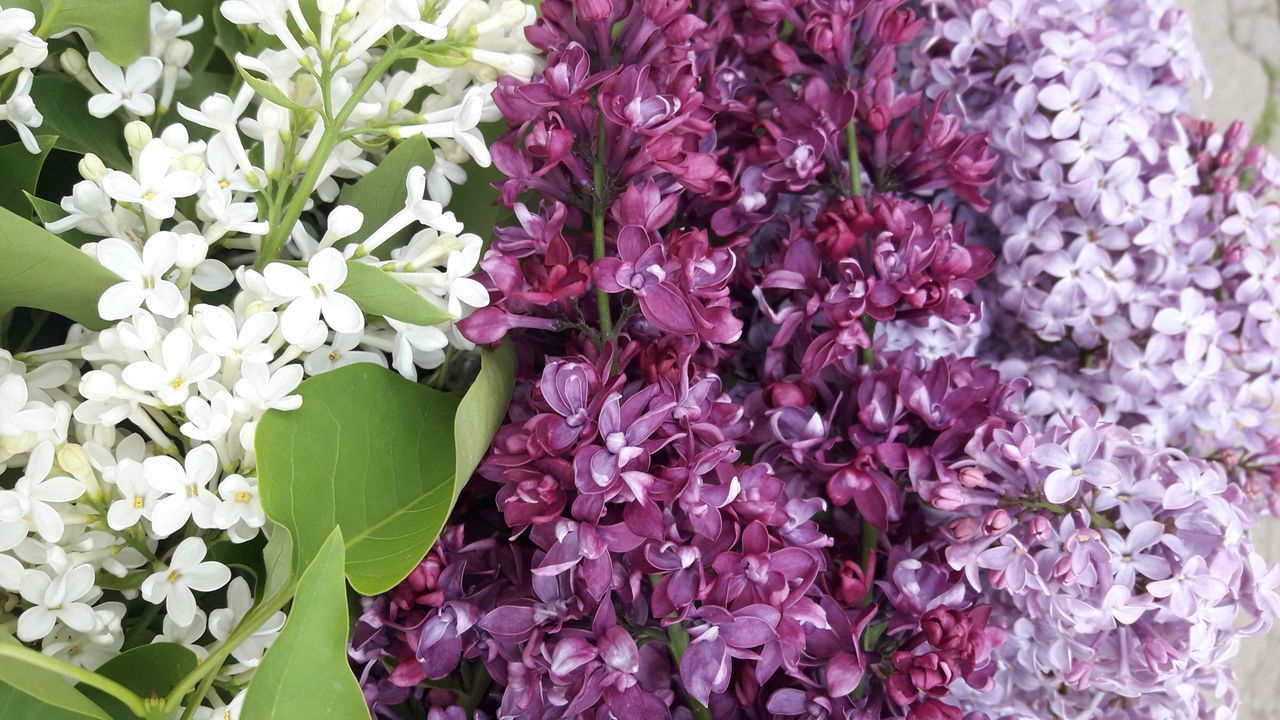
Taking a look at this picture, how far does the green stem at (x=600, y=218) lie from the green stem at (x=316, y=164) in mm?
102

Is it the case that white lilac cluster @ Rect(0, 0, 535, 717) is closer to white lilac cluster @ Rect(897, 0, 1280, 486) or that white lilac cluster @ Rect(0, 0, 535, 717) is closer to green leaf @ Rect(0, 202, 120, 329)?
green leaf @ Rect(0, 202, 120, 329)

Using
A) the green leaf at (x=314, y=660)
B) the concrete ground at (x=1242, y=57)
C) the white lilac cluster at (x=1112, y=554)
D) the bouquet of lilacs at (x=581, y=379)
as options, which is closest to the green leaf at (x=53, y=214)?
the bouquet of lilacs at (x=581, y=379)

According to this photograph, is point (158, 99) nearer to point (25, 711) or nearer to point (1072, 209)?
point (25, 711)

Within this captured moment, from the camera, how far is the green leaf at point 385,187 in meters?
0.49

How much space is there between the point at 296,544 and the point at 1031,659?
41 cm

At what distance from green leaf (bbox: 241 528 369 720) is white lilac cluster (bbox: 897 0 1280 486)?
0.38 meters

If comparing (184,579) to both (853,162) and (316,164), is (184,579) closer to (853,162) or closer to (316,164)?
(316,164)

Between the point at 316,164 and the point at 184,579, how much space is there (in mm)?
185

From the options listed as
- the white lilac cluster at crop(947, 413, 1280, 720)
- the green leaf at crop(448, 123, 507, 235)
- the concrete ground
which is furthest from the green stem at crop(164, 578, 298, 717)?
the concrete ground

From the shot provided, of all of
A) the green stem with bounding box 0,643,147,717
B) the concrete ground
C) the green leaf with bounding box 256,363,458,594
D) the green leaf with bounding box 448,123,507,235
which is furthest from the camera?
the concrete ground

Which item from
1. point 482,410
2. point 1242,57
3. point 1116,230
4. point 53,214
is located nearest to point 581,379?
point 482,410

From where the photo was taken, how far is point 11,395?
0.38 m

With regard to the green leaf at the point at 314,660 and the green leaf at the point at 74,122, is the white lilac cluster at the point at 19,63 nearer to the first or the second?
the green leaf at the point at 74,122

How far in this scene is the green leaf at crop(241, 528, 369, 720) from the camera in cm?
36
